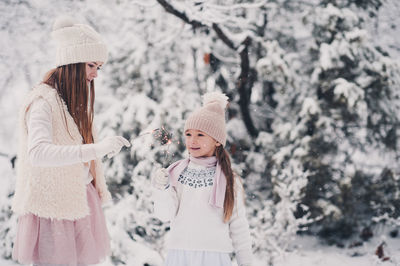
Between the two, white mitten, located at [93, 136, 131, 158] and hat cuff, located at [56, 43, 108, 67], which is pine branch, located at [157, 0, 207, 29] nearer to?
hat cuff, located at [56, 43, 108, 67]

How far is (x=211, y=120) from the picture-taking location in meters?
2.35

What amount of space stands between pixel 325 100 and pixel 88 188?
3.92 m

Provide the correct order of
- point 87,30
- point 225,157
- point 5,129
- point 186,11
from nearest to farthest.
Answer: point 87,30, point 225,157, point 186,11, point 5,129

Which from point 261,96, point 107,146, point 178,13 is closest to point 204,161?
point 107,146

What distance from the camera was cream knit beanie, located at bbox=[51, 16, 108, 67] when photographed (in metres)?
2.13

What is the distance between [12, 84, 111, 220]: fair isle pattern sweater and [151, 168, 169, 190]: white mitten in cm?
36

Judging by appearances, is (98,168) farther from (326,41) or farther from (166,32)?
(326,41)

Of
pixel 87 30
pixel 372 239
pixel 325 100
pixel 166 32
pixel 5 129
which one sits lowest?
pixel 372 239

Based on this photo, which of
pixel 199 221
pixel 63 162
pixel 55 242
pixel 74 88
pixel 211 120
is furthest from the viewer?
pixel 211 120

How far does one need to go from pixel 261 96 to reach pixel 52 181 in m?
4.21

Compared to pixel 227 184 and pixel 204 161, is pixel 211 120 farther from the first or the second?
pixel 227 184

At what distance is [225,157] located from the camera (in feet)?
7.90

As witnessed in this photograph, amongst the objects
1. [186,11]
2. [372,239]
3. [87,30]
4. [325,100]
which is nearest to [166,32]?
[186,11]

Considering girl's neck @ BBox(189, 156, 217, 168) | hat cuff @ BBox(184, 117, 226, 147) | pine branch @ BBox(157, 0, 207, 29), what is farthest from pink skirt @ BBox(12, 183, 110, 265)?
pine branch @ BBox(157, 0, 207, 29)
